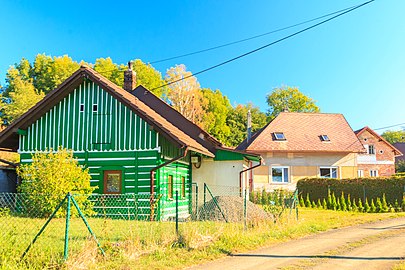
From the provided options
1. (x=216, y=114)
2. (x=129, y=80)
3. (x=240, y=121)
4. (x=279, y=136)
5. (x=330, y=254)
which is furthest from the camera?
(x=240, y=121)

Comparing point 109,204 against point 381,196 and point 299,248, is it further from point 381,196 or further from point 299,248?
point 381,196

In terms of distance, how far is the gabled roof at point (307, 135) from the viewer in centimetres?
3206

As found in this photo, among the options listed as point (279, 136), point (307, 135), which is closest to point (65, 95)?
point (279, 136)

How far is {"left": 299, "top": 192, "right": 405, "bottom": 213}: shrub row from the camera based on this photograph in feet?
70.9

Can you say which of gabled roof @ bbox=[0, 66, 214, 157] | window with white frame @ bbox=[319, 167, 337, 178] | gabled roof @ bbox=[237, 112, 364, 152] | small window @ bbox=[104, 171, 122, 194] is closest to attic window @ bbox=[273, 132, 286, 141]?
gabled roof @ bbox=[237, 112, 364, 152]

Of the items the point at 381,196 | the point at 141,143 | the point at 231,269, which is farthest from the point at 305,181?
the point at 231,269

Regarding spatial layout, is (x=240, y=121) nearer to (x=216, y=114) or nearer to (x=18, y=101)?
(x=216, y=114)

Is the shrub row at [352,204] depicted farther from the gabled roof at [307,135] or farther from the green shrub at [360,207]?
the gabled roof at [307,135]

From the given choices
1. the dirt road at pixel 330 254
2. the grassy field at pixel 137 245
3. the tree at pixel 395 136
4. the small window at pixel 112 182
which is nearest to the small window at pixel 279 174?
the small window at pixel 112 182

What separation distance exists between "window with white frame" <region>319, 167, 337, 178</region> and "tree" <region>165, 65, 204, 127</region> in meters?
19.6

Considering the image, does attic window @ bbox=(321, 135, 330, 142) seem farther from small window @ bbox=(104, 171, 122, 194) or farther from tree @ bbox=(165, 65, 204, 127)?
small window @ bbox=(104, 171, 122, 194)

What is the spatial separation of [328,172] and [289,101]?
33496mm

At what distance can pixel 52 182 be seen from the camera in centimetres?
1452

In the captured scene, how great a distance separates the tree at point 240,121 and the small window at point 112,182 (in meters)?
40.1
